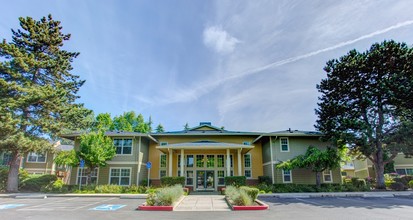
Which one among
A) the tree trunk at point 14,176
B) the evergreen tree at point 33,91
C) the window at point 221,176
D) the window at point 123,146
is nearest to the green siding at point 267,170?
the window at point 221,176

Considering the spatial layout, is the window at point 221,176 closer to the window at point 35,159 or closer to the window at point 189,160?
→ the window at point 189,160

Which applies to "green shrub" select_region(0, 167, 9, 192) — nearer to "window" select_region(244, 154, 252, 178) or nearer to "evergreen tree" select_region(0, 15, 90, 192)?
"evergreen tree" select_region(0, 15, 90, 192)

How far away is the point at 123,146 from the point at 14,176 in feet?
30.5

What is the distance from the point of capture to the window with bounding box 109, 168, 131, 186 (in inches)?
900

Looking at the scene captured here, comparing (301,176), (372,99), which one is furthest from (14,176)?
(372,99)

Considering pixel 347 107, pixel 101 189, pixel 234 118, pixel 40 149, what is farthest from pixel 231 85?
pixel 40 149

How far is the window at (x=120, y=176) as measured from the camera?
22.9 metres

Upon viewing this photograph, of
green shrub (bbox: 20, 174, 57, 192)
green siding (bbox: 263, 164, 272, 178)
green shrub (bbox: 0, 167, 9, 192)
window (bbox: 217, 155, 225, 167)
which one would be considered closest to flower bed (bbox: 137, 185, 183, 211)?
window (bbox: 217, 155, 225, 167)

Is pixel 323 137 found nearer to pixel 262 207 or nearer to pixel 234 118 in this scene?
pixel 234 118

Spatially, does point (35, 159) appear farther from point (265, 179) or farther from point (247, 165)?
point (265, 179)

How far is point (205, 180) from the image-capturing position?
2406 centimetres

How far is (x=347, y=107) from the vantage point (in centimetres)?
2322

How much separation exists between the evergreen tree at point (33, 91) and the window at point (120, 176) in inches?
237

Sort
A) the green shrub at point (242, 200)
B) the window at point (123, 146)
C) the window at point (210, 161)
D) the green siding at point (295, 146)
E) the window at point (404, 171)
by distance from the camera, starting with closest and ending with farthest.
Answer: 1. the green shrub at point (242, 200)
2. the green siding at point (295, 146)
3. the window at point (123, 146)
4. the window at point (210, 161)
5. the window at point (404, 171)
